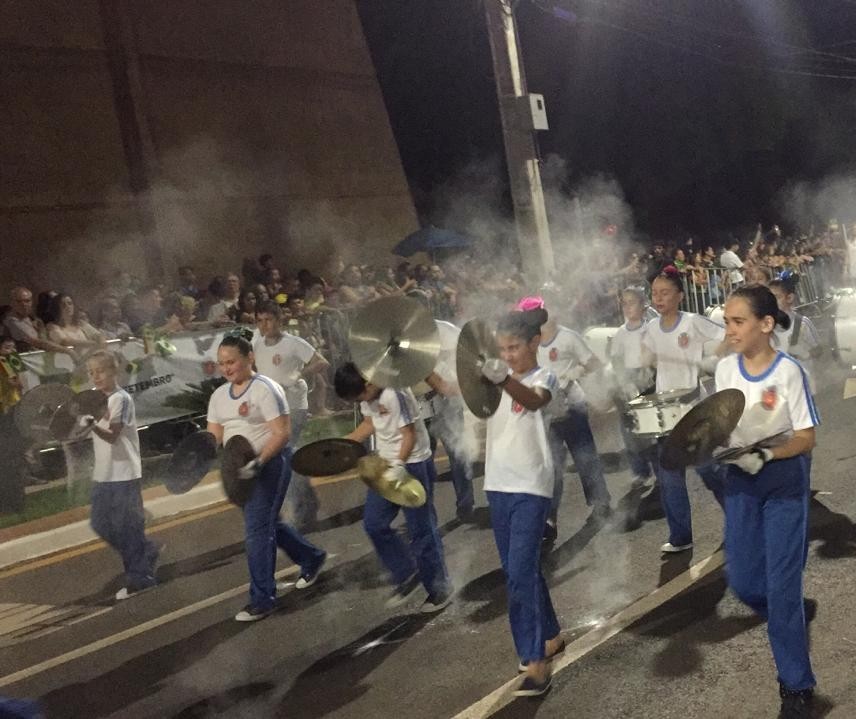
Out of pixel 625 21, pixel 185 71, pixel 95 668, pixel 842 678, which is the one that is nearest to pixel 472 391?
pixel 842 678

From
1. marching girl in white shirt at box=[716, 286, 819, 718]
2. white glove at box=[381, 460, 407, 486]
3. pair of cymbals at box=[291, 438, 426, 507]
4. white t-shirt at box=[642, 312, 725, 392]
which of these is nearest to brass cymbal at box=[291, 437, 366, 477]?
pair of cymbals at box=[291, 438, 426, 507]

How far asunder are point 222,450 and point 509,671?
A: 2.05 meters

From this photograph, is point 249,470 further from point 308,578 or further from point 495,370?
point 495,370

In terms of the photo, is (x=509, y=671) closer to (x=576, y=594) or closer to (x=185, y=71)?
(x=576, y=594)

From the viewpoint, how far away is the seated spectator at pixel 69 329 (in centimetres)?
993

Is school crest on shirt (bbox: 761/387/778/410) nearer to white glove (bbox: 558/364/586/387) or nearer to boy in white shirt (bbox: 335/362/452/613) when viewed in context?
boy in white shirt (bbox: 335/362/452/613)

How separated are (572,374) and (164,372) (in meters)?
4.52

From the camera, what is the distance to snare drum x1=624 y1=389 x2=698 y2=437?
21.2 feet

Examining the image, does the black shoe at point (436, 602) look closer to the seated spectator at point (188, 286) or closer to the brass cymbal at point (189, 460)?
the brass cymbal at point (189, 460)

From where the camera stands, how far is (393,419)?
6023mm

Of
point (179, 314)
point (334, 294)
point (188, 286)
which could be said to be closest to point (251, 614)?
point (179, 314)

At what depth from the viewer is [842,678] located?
436 centimetres

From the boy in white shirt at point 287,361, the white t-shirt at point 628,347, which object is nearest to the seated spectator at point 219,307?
the boy in white shirt at point 287,361

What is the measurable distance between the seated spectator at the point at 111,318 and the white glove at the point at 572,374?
4.81 metres
